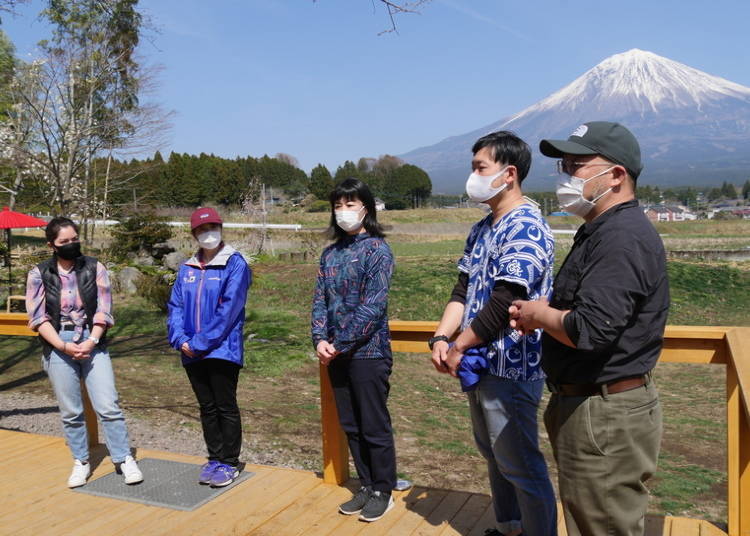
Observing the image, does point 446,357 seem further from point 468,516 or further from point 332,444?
point 332,444

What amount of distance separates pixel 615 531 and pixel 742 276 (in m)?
20.8

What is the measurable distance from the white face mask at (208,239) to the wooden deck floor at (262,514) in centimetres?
140

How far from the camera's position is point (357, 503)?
3.48 metres

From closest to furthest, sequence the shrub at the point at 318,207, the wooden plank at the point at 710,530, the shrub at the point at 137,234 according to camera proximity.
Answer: the wooden plank at the point at 710,530
the shrub at the point at 137,234
the shrub at the point at 318,207

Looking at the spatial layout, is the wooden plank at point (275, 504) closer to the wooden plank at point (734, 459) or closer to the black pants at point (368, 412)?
the black pants at point (368, 412)

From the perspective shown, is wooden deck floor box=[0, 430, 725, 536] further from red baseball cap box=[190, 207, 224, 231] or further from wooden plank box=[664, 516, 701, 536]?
red baseball cap box=[190, 207, 224, 231]

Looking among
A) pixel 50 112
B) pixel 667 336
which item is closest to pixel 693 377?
pixel 667 336

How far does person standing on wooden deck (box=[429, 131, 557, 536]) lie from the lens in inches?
99.4

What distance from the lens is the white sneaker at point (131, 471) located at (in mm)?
3963

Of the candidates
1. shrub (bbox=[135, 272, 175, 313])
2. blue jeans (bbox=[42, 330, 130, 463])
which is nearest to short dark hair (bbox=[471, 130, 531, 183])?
blue jeans (bbox=[42, 330, 130, 463])

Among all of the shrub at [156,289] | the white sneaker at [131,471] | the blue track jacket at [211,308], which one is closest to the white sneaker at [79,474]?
the white sneaker at [131,471]

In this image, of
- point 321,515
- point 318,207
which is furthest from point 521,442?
point 318,207

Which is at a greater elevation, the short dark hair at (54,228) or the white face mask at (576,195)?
the white face mask at (576,195)

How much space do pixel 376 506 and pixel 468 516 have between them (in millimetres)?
460
